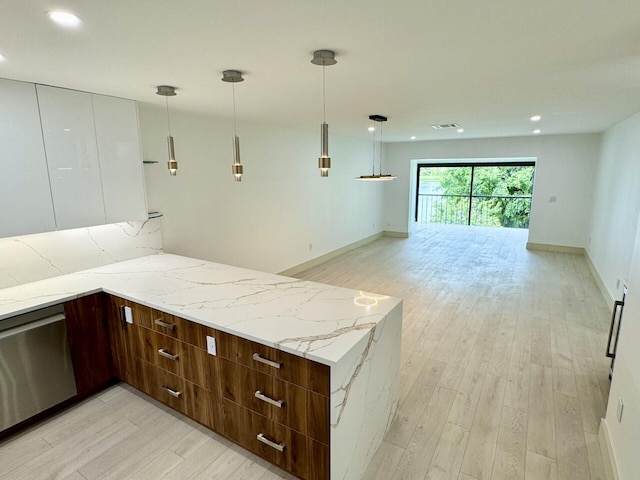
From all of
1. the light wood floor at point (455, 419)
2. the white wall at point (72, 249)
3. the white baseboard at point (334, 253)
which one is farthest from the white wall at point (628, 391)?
the white baseboard at point (334, 253)

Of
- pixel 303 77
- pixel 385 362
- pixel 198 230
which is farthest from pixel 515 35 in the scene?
Answer: pixel 198 230

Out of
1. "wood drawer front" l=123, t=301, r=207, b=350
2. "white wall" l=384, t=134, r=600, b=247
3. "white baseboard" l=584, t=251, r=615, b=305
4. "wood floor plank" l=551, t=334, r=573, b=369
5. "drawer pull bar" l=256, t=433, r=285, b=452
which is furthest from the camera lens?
"white wall" l=384, t=134, r=600, b=247

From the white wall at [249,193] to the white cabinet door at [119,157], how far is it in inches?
14.1

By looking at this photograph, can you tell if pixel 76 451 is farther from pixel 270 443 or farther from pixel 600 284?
pixel 600 284

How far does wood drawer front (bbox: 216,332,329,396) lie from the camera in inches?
66.3

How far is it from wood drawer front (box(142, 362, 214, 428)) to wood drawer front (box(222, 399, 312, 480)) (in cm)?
18

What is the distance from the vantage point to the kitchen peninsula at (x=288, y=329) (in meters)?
1.76

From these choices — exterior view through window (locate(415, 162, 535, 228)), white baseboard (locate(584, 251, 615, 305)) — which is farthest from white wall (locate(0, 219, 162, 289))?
exterior view through window (locate(415, 162, 535, 228))

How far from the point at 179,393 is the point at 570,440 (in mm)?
2574

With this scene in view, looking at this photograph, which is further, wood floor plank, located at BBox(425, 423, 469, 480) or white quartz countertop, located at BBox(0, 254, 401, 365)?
wood floor plank, located at BBox(425, 423, 469, 480)

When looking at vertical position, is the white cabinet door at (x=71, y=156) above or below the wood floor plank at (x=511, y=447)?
above

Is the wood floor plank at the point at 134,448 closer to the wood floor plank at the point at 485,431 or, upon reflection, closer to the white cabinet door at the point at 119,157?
the white cabinet door at the point at 119,157

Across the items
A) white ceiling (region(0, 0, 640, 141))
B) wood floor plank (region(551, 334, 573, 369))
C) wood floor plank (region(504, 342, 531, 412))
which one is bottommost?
wood floor plank (region(504, 342, 531, 412))

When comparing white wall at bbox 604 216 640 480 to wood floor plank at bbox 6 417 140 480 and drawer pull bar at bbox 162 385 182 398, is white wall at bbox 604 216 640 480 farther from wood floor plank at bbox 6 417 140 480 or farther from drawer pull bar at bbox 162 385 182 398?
wood floor plank at bbox 6 417 140 480
